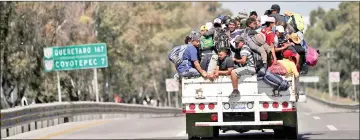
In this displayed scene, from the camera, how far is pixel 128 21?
63031 millimetres

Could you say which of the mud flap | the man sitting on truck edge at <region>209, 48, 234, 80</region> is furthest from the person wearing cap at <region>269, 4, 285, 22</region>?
the mud flap

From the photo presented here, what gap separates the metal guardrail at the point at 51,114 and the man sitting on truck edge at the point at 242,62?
33.4 feet

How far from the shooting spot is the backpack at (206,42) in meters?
14.3

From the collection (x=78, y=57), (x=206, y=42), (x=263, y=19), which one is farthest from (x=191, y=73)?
(x=78, y=57)

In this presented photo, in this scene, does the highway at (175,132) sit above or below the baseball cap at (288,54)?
below

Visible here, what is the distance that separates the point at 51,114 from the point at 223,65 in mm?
15965

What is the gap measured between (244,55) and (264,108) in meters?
0.95

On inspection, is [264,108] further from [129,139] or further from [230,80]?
[129,139]

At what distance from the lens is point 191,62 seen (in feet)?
46.8

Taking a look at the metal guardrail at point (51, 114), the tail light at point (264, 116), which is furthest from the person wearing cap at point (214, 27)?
the metal guardrail at point (51, 114)

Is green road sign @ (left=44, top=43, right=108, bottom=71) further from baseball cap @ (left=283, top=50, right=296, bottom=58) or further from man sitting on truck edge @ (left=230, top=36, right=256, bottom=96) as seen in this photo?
man sitting on truck edge @ (left=230, top=36, right=256, bottom=96)

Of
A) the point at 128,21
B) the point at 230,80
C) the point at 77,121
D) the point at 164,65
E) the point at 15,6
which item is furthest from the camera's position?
the point at 164,65

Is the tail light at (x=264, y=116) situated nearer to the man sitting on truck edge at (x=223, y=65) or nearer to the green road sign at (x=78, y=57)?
the man sitting on truck edge at (x=223, y=65)

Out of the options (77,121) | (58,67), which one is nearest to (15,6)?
(58,67)
